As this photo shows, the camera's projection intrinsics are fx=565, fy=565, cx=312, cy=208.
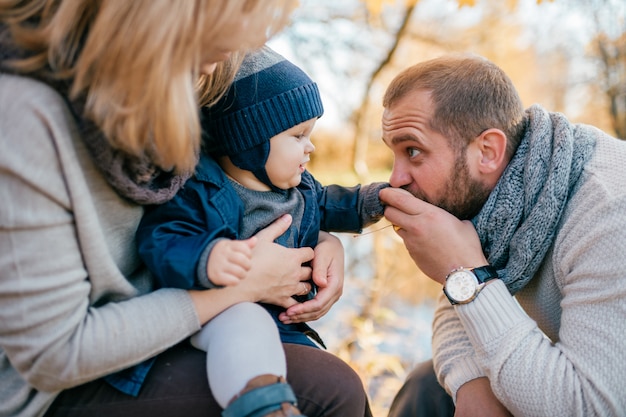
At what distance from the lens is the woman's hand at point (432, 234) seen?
1705 millimetres

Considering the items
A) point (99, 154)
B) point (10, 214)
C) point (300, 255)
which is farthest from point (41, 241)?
point (300, 255)

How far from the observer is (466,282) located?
1617 mm

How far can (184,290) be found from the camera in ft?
4.25

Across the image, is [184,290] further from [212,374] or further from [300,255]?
[300,255]

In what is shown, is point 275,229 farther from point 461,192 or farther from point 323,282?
point 461,192

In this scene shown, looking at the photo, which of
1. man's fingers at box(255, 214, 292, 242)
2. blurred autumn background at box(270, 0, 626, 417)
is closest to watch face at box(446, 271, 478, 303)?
man's fingers at box(255, 214, 292, 242)

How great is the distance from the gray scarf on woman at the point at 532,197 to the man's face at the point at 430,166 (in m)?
0.12

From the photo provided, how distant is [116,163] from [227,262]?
31 centimetres

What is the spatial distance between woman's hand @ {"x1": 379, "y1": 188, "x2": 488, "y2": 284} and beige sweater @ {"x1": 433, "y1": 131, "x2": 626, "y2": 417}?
0.15 metres

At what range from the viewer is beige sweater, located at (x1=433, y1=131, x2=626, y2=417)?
4.66 feet

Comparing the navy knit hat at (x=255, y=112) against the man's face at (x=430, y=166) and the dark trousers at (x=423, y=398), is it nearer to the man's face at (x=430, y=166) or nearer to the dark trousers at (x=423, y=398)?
the man's face at (x=430, y=166)

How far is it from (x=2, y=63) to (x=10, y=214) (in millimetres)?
295

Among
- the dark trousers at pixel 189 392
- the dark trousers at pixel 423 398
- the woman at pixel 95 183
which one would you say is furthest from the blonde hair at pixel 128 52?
the dark trousers at pixel 423 398

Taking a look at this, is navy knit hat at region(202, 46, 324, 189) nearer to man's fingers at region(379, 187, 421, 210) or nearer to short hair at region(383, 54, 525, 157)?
man's fingers at region(379, 187, 421, 210)
